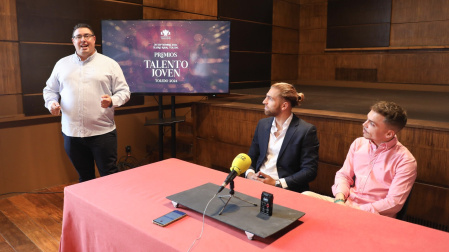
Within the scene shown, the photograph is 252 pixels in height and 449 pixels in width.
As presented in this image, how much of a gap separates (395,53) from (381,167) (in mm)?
5505

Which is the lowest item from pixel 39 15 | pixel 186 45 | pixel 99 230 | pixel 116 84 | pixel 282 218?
pixel 99 230

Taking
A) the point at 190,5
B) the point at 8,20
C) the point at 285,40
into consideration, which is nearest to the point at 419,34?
the point at 285,40

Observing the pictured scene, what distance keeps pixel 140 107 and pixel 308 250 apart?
3.58m

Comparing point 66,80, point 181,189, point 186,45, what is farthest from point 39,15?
point 181,189

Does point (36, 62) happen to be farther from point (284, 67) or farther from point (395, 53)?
point (395, 53)

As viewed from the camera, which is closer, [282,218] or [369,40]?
[282,218]

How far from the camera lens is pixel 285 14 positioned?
7141 millimetres

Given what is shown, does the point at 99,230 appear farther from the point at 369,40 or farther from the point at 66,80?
the point at 369,40

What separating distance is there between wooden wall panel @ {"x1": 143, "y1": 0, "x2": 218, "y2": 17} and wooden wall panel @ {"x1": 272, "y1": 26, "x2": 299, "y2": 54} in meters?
1.85

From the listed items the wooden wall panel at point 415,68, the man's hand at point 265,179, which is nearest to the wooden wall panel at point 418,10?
the wooden wall panel at point 415,68

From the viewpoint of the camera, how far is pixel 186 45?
3.65m

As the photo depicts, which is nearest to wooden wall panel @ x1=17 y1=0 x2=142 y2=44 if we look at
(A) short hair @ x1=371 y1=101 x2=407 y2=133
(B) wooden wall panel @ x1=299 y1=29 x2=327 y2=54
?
(A) short hair @ x1=371 y1=101 x2=407 y2=133

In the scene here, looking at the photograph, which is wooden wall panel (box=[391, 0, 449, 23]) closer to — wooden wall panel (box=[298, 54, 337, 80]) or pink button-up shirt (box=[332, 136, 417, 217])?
wooden wall panel (box=[298, 54, 337, 80])

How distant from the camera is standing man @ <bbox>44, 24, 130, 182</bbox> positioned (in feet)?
8.85
